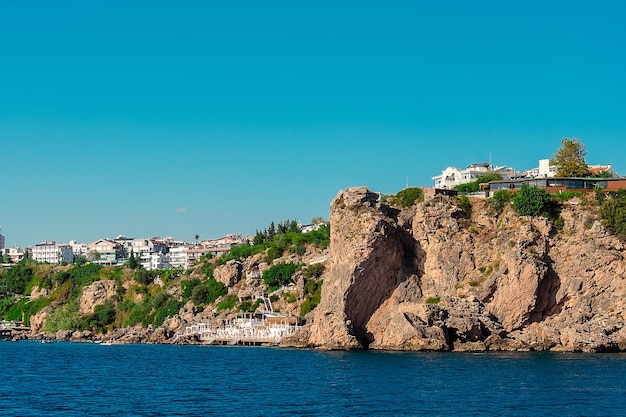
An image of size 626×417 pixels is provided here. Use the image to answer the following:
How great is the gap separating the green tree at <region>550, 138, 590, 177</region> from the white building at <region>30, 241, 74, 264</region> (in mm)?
122356

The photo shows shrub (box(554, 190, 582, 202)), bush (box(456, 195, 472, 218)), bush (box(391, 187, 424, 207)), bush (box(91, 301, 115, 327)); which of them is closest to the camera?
shrub (box(554, 190, 582, 202))

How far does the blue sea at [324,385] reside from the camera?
3938cm

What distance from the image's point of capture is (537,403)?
3978cm

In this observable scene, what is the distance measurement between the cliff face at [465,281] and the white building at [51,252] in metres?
120

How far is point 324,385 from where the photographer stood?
153 ft

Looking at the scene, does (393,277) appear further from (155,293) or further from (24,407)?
(155,293)

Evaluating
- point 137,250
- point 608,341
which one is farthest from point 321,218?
point 608,341

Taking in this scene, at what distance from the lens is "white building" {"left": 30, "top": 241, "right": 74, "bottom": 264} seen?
598ft

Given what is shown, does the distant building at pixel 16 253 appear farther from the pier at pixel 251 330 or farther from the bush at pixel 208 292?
the pier at pixel 251 330

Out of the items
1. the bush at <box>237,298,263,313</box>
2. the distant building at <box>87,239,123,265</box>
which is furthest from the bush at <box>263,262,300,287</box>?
the distant building at <box>87,239,123,265</box>

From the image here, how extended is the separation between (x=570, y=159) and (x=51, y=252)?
131 meters

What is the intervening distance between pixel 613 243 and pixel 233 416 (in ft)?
130

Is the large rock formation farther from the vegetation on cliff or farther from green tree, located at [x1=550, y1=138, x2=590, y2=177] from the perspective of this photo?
green tree, located at [x1=550, y1=138, x2=590, y2=177]

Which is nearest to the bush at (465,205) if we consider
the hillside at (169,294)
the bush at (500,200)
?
the bush at (500,200)
